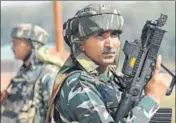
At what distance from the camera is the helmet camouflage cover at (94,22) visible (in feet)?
12.7

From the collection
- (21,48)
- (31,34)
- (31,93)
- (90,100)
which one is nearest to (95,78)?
(90,100)

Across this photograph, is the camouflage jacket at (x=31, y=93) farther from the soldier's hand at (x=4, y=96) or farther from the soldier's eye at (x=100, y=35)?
the soldier's eye at (x=100, y=35)

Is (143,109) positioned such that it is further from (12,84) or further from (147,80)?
(12,84)

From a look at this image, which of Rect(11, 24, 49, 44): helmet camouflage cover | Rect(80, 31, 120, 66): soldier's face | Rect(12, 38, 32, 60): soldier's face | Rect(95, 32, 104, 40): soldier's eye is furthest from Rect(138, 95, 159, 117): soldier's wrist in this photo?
Rect(11, 24, 49, 44): helmet camouflage cover

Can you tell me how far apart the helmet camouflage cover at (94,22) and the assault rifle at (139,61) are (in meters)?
0.14

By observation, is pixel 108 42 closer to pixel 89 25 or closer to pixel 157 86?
pixel 89 25

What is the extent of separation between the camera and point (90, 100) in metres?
3.74

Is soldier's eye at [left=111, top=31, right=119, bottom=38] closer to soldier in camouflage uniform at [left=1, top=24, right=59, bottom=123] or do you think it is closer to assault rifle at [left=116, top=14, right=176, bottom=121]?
assault rifle at [left=116, top=14, right=176, bottom=121]

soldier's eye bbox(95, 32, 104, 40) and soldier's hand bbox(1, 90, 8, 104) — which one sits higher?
soldier's eye bbox(95, 32, 104, 40)

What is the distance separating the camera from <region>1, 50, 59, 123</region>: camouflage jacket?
22.7 ft

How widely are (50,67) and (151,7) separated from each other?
2887 millimetres

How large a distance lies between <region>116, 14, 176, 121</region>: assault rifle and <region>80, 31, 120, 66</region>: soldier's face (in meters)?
0.08

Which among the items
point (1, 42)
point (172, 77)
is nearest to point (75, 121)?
point (172, 77)

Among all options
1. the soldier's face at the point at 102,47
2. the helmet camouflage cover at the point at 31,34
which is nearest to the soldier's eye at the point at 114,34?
the soldier's face at the point at 102,47
